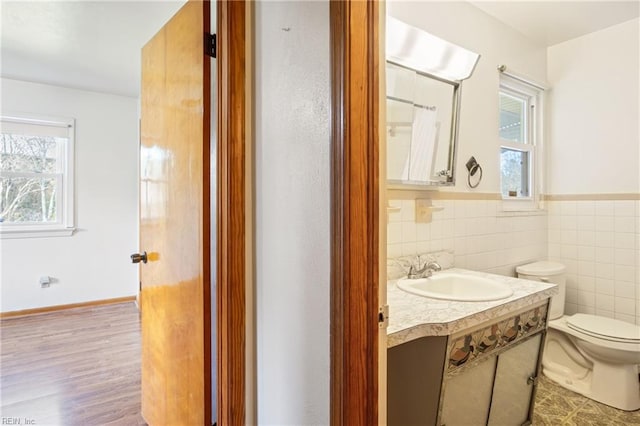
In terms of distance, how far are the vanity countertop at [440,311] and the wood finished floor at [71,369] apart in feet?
5.33

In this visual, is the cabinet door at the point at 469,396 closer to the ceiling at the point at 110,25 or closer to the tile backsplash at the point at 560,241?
the tile backsplash at the point at 560,241

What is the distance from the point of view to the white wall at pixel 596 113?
7.81ft

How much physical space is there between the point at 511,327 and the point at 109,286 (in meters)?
4.22

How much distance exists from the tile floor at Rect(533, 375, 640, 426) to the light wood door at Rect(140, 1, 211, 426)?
1.87m

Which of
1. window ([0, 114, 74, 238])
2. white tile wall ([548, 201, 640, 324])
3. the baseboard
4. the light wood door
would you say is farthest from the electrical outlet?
white tile wall ([548, 201, 640, 324])

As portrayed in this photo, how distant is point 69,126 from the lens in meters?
3.66

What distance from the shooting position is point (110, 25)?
90.8 inches

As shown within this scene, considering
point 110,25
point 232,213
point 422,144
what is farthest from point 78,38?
point 422,144

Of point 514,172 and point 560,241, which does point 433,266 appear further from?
point 560,241

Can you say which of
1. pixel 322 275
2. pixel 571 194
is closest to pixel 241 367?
pixel 322 275

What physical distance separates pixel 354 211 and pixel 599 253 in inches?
109

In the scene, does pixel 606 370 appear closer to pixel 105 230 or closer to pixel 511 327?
pixel 511 327

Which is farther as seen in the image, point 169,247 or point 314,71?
point 169,247

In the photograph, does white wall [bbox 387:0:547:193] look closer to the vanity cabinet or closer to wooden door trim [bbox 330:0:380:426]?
the vanity cabinet
